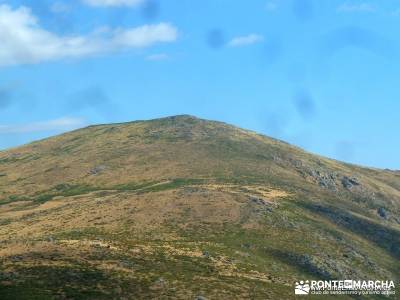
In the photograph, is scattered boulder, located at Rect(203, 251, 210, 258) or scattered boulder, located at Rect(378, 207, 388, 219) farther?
scattered boulder, located at Rect(378, 207, 388, 219)

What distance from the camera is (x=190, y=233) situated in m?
113

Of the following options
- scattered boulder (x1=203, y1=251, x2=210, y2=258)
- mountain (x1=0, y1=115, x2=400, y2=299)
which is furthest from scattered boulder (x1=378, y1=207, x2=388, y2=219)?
scattered boulder (x1=203, y1=251, x2=210, y2=258)

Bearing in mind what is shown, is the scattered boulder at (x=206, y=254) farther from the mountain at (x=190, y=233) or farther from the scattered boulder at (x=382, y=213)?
the scattered boulder at (x=382, y=213)

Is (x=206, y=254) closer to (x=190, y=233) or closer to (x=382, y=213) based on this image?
(x=190, y=233)

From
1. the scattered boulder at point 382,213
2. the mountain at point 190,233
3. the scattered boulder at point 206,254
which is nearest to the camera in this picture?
the mountain at point 190,233

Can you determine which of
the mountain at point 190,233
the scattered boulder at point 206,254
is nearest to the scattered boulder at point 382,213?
the mountain at point 190,233

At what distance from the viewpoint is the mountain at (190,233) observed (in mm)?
78250

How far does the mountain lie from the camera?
78.2 m

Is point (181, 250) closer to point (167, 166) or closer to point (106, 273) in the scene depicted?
point (106, 273)

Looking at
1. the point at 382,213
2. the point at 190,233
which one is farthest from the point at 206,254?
the point at 382,213

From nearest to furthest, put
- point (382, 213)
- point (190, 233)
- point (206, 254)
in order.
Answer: point (206, 254), point (190, 233), point (382, 213)

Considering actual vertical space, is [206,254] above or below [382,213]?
below

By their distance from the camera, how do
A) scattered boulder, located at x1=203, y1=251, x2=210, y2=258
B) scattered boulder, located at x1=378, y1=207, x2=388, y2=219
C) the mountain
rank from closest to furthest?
1. the mountain
2. scattered boulder, located at x1=203, y1=251, x2=210, y2=258
3. scattered boulder, located at x1=378, y1=207, x2=388, y2=219

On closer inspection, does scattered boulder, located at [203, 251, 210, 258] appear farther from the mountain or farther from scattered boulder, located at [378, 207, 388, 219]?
scattered boulder, located at [378, 207, 388, 219]
